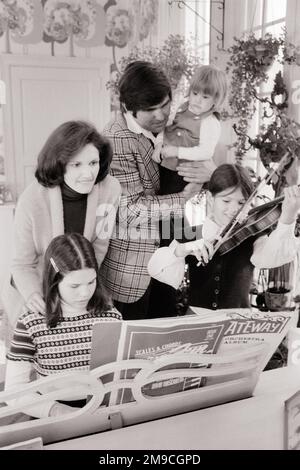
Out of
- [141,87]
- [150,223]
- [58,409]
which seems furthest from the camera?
[150,223]

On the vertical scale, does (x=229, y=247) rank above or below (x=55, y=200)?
below

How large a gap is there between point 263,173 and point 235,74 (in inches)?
12.9

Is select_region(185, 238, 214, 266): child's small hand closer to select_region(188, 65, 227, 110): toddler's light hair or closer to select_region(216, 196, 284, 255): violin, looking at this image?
select_region(216, 196, 284, 255): violin

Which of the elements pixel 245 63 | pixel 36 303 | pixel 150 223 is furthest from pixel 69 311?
pixel 245 63

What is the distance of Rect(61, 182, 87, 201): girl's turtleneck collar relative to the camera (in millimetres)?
1479

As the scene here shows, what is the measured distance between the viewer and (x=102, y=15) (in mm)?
1503

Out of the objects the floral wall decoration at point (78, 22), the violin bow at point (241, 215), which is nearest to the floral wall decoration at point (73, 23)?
the floral wall decoration at point (78, 22)

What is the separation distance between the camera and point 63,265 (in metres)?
1.44

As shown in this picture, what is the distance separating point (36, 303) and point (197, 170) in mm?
622

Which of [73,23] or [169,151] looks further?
[169,151]

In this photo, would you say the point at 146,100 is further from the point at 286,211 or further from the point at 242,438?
the point at 242,438

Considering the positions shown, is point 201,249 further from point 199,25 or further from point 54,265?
point 199,25

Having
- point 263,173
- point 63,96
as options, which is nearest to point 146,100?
point 63,96

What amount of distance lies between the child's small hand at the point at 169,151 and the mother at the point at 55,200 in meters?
0.17
